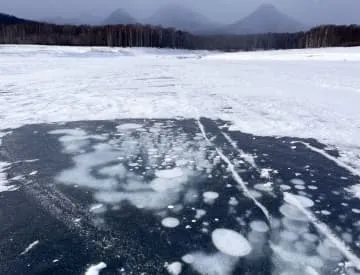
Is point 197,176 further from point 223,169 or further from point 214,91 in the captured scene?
point 214,91

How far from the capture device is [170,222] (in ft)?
10.6

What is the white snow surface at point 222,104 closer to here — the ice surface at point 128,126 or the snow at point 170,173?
the ice surface at point 128,126

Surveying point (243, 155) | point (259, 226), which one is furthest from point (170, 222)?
point (243, 155)

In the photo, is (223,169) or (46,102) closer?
(223,169)

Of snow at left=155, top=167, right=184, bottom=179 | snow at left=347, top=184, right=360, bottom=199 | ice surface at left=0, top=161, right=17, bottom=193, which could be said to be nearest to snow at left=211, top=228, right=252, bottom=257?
snow at left=155, top=167, right=184, bottom=179

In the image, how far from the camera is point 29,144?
5.52 metres

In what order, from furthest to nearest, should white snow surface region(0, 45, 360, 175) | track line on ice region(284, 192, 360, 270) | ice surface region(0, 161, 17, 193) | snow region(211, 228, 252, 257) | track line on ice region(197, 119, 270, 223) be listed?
white snow surface region(0, 45, 360, 175) < ice surface region(0, 161, 17, 193) < track line on ice region(197, 119, 270, 223) < snow region(211, 228, 252, 257) < track line on ice region(284, 192, 360, 270)

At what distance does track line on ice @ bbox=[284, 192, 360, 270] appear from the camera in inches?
106

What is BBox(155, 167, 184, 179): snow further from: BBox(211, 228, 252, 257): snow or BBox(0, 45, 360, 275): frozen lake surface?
BBox(211, 228, 252, 257): snow

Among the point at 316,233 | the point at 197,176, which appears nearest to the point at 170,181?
the point at 197,176

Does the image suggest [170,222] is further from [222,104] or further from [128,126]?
[222,104]

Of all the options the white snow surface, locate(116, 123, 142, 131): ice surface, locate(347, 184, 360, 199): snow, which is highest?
the white snow surface

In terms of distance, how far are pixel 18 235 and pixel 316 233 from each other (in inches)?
106

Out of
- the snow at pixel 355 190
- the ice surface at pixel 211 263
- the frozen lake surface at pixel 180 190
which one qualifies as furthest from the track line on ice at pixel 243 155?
the ice surface at pixel 211 263
